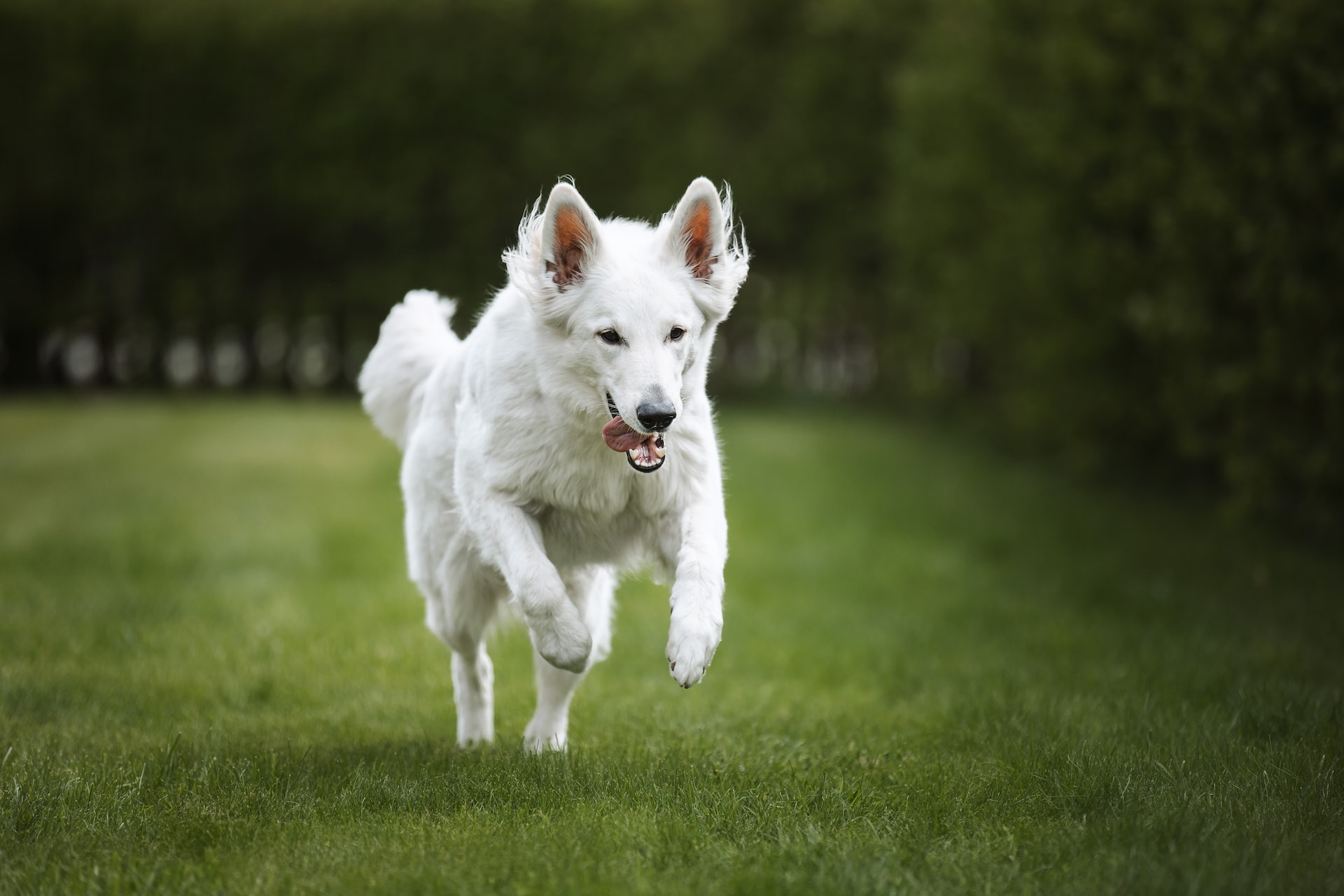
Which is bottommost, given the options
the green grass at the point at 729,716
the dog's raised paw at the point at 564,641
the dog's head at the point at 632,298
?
the green grass at the point at 729,716

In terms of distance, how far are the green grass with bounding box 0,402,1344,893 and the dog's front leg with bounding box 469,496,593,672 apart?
0.54 meters

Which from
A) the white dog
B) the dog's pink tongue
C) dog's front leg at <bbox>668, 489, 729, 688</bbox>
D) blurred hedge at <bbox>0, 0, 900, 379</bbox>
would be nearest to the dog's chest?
the white dog

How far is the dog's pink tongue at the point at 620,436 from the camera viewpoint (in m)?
4.89

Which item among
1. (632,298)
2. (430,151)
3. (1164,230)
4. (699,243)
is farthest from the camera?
(430,151)

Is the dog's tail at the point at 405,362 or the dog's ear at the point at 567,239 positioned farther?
the dog's tail at the point at 405,362

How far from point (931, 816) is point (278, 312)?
93.7 ft

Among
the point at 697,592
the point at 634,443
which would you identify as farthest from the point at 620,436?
the point at 697,592

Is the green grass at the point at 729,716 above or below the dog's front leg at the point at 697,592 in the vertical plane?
below

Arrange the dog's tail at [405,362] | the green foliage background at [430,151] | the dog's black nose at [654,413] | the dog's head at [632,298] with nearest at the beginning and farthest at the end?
the dog's black nose at [654,413] < the dog's head at [632,298] < the dog's tail at [405,362] < the green foliage background at [430,151]

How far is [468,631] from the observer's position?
6008 mm

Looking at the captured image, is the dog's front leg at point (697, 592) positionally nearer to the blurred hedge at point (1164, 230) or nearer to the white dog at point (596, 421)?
the white dog at point (596, 421)

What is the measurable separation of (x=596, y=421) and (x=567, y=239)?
73cm

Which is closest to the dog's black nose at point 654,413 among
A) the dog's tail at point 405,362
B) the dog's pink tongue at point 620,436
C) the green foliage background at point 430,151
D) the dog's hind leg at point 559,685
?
the dog's pink tongue at point 620,436

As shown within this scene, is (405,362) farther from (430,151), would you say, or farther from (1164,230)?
(430,151)
